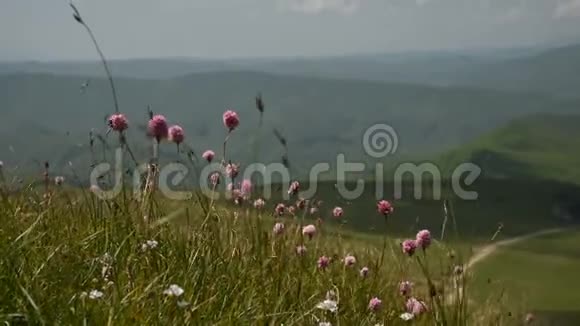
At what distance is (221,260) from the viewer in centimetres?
470

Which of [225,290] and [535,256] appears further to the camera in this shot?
[535,256]

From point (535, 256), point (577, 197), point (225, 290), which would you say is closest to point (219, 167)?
point (225, 290)

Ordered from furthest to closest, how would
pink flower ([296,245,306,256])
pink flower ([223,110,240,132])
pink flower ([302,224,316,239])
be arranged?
pink flower ([302,224,316,239]) → pink flower ([296,245,306,256]) → pink flower ([223,110,240,132])

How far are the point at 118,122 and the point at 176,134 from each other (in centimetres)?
38

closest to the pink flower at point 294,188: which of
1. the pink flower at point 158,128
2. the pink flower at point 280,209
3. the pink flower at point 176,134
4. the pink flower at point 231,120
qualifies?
the pink flower at point 280,209

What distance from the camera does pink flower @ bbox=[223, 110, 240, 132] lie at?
5.24 meters

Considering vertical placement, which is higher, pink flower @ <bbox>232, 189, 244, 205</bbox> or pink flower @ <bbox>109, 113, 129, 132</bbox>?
pink flower @ <bbox>109, 113, 129, 132</bbox>

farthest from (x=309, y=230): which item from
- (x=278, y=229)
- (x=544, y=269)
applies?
(x=544, y=269)

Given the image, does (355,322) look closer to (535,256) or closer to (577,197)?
(535,256)

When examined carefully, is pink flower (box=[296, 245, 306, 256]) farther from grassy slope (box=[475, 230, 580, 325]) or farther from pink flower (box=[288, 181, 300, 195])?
grassy slope (box=[475, 230, 580, 325])

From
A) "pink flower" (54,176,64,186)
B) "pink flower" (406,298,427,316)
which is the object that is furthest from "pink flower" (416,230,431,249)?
"pink flower" (54,176,64,186)

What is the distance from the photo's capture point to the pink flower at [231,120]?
206 inches

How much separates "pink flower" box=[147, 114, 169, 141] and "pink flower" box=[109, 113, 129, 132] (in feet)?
0.71

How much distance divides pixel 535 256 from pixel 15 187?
136495mm
